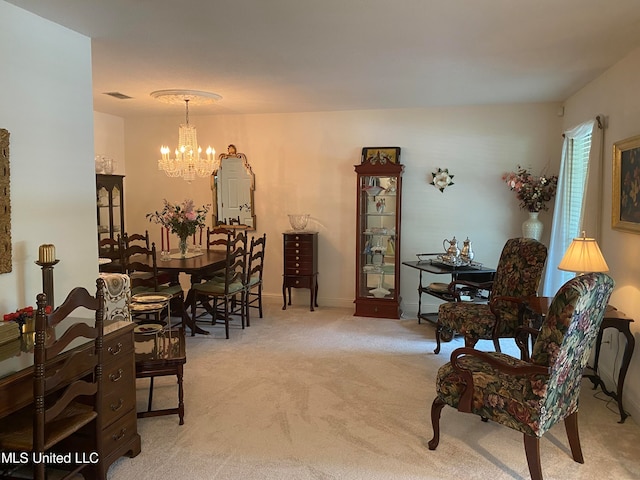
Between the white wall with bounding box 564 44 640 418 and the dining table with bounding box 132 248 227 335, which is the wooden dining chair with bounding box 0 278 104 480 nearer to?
the dining table with bounding box 132 248 227 335

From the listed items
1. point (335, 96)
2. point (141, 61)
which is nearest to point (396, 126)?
point (335, 96)

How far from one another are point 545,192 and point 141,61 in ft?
14.1

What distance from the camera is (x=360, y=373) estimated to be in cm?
400

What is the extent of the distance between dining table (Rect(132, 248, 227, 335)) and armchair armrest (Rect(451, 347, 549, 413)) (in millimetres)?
2890

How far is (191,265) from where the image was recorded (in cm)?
489

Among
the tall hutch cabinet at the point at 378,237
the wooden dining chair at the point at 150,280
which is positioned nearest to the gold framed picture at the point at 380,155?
the tall hutch cabinet at the point at 378,237

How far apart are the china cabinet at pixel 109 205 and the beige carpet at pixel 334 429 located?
2201 millimetres

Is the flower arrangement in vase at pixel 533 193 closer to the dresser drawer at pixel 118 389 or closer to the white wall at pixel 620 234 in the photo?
the white wall at pixel 620 234

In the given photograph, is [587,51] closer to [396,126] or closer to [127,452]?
[396,126]

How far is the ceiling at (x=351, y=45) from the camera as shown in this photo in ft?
8.92

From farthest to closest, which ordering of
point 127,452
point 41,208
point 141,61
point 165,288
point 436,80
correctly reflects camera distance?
point 165,288 < point 436,80 < point 141,61 < point 41,208 < point 127,452

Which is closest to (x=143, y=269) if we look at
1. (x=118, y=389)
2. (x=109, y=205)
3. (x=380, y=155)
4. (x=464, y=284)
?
(x=109, y=205)

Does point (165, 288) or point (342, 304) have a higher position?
point (165, 288)

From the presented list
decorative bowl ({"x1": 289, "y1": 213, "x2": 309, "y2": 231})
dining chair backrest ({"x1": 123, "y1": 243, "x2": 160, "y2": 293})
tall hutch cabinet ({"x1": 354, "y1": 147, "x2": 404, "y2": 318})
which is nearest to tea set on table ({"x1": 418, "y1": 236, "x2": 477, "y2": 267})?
tall hutch cabinet ({"x1": 354, "y1": 147, "x2": 404, "y2": 318})
